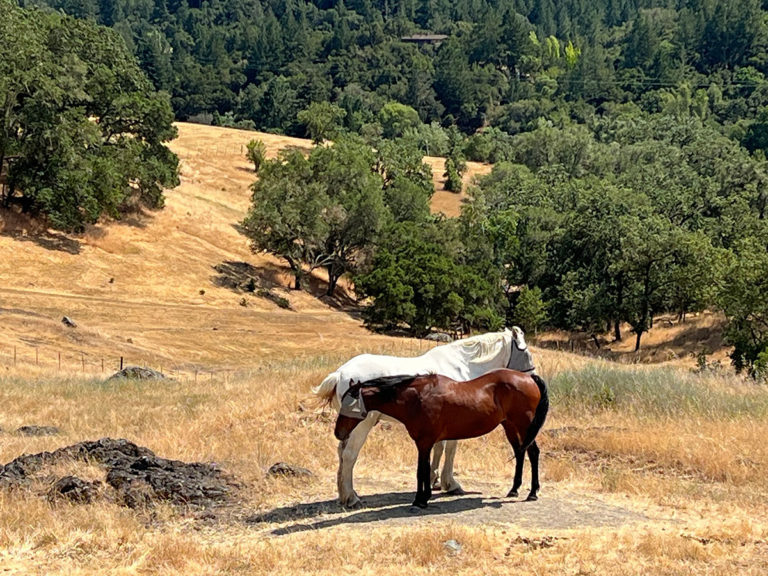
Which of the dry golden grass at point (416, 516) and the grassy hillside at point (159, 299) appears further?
the grassy hillside at point (159, 299)

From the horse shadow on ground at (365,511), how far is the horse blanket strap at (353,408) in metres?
1.22

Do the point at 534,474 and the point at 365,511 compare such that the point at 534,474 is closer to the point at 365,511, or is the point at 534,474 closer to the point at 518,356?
the point at 518,356

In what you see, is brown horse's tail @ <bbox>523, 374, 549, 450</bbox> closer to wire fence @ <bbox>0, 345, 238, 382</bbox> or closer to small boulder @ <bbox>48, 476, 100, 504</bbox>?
small boulder @ <bbox>48, 476, 100, 504</bbox>

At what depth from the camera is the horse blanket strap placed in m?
10.1

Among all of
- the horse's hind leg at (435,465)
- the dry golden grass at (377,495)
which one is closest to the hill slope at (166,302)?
the dry golden grass at (377,495)

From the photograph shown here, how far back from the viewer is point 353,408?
33.3 feet

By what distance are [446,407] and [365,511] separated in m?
1.64

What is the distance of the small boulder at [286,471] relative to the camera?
38.9 ft

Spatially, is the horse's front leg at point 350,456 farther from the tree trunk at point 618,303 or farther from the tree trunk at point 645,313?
the tree trunk at point 618,303

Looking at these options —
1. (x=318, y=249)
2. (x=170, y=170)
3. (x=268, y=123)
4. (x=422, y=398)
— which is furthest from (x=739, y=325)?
(x=268, y=123)

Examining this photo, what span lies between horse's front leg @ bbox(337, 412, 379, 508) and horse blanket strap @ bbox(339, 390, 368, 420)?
0.15m

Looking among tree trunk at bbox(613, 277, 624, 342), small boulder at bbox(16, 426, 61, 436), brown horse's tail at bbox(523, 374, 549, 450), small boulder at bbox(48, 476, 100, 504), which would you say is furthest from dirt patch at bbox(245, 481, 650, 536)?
tree trunk at bbox(613, 277, 624, 342)

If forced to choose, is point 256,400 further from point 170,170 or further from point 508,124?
point 508,124

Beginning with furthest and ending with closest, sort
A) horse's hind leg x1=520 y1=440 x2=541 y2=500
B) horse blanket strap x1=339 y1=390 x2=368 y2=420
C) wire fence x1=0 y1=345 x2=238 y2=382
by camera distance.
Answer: wire fence x1=0 y1=345 x2=238 y2=382 → horse's hind leg x1=520 y1=440 x2=541 y2=500 → horse blanket strap x1=339 y1=390 x2=368 y2=420
